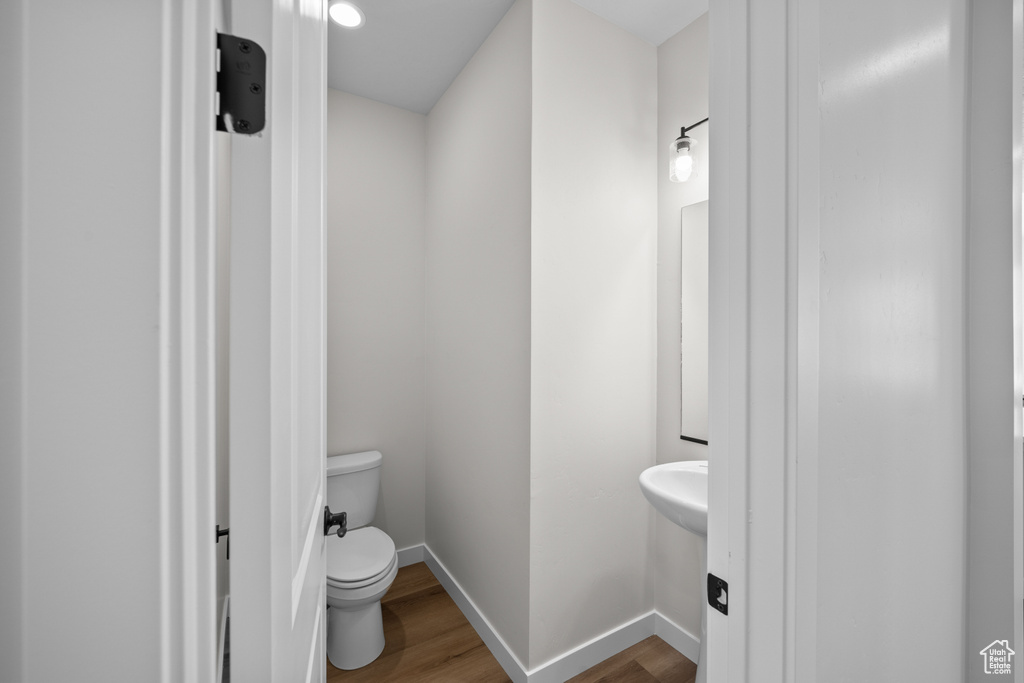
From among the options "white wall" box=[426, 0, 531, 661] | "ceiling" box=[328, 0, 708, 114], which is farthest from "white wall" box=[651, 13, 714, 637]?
"white wall" box=[426, 0, 531, 661]

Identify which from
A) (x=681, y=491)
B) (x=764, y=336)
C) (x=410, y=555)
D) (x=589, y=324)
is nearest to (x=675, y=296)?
(x=589, y=324)

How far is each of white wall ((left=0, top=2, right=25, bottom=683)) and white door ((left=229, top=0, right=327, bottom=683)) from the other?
0.48 feet

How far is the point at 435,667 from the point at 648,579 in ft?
3.07

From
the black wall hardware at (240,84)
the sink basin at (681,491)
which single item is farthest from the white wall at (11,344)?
the sink basin at (681,491)

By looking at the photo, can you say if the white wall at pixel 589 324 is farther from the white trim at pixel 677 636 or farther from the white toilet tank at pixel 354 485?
the white toilet tank at pixel 354 485

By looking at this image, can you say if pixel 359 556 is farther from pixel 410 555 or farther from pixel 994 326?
pixel 994 326

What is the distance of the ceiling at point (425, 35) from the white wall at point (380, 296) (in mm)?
254

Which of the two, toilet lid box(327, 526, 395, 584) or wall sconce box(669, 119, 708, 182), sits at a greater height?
wall sconce box(669, 119, 708, 182)

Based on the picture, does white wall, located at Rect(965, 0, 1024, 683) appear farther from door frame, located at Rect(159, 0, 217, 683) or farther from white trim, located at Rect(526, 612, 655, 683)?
door frame, located at Rect(159, 0, 217, 683)

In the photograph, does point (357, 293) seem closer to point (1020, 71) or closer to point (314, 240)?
point (314, 240)

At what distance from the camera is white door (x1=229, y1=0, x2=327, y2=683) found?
16.0 inches

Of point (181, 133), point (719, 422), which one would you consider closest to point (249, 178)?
point (181, 133)

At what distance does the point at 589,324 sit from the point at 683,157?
73 cm

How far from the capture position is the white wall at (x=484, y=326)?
1.60m
